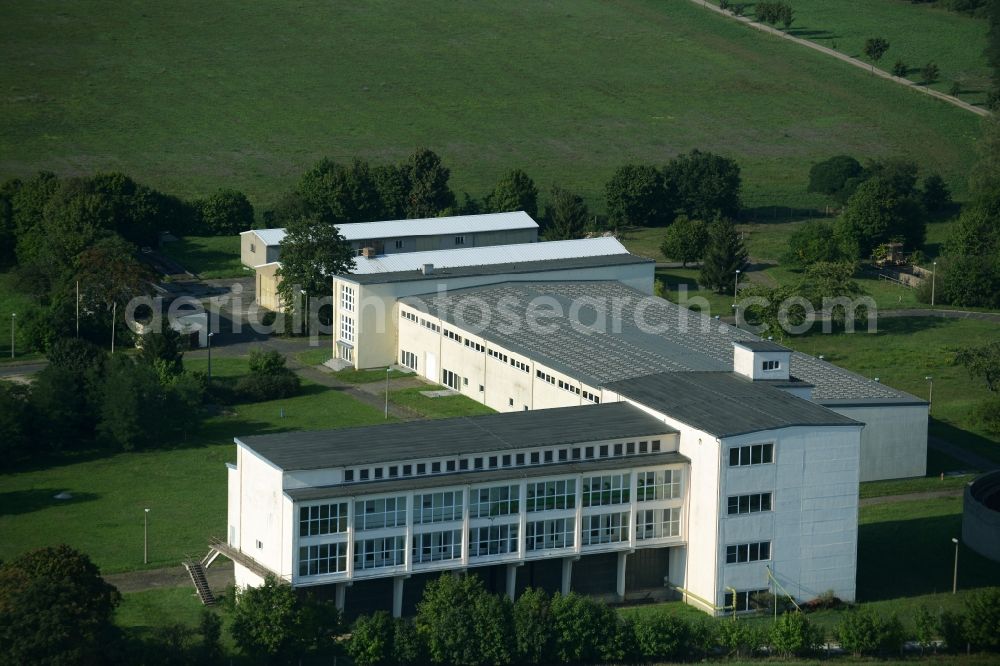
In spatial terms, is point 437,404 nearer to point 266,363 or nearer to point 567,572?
point 266,363

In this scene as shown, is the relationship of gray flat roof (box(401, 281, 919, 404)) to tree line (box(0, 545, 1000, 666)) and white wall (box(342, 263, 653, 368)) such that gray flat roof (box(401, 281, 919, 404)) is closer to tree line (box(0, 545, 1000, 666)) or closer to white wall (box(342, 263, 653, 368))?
white wall (box(342, 263, 653, 368))

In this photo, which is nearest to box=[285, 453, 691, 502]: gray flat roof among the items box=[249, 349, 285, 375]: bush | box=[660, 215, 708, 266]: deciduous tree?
box=[249, 349, 285, 375]: bush

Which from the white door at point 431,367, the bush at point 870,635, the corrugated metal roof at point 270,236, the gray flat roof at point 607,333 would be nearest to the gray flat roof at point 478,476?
the bush at point 870,635

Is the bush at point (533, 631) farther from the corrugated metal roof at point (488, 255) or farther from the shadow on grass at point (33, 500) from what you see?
Answer: the corrugated metal roof at point (488, 255)

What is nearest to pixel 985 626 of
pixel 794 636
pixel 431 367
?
pixel 794 636

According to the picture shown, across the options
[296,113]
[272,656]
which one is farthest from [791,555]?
[296,113]
